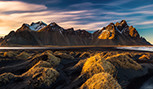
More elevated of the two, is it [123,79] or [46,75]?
[46,75]

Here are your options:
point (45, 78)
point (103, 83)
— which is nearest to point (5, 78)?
point (45, 78)

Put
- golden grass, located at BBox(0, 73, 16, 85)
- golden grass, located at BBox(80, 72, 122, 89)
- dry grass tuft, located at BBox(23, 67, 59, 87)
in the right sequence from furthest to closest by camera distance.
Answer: golden grass, located at BBox(0, 73, 16, 85), dry grass tuft, located at BBox(23, 67, 59, 87), golden grass, located at BBox(80, 72, 122, 89)

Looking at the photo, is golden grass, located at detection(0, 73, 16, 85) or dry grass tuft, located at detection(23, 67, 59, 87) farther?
golden grass, located at detection(0, 73, 16, 85)

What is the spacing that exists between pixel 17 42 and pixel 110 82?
182 meters

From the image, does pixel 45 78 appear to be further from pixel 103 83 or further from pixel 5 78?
pixel 103 83

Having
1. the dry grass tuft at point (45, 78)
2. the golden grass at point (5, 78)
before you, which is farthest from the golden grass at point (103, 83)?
the golden grass at point (5, 78)

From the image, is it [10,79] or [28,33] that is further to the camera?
[28,33]

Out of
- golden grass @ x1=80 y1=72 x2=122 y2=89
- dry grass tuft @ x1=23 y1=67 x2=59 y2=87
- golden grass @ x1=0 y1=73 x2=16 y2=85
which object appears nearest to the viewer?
golden grass @ x1=80 y1=72 x2=122 y2=89

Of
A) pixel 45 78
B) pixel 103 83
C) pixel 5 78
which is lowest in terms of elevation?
pixel 5 78

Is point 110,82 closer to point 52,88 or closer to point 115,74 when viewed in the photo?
point 115,74

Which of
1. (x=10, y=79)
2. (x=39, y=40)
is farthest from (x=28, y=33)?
(x=10, y=79)

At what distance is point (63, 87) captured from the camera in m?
10.2

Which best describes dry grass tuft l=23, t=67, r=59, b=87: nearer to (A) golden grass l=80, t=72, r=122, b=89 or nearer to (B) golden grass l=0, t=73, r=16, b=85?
(B) golden grass l=0, t=73, r=16, b=85

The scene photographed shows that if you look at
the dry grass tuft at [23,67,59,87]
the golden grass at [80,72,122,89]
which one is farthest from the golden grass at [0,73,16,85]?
the golden grass at [80,72,122,89]
